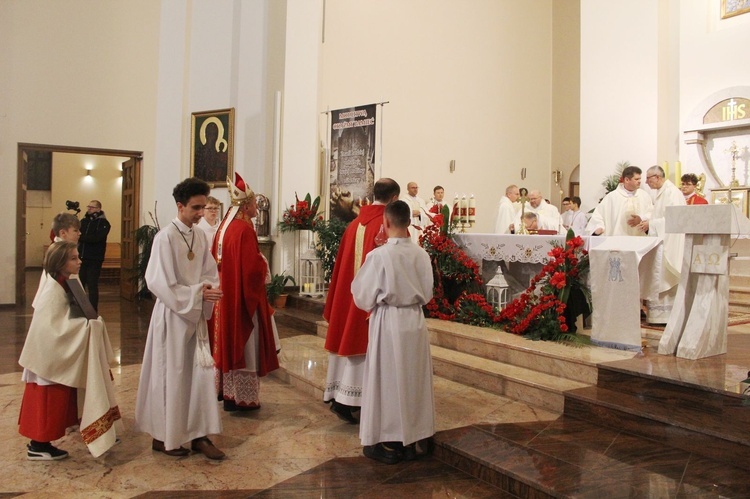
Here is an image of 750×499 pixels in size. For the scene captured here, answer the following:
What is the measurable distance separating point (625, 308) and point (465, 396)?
1.56 m

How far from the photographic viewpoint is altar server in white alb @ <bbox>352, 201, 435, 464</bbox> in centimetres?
354

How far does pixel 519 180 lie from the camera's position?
14.6 m

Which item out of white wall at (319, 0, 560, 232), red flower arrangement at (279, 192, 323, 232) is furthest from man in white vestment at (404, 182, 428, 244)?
red flower arrangement at (279, 192, 323, 232)

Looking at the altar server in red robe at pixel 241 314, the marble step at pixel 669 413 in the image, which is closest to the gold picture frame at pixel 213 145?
the altar server in red robe at pixel 241 314

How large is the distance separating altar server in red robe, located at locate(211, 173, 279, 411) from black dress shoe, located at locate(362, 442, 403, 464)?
1.21 meters

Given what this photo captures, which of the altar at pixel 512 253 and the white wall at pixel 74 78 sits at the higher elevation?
the white wall at pixel 74 78

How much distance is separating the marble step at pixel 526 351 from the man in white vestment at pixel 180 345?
260cm

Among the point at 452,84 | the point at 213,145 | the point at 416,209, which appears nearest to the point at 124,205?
the point at 213,145

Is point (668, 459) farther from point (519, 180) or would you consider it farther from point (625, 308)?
point (519, 180)

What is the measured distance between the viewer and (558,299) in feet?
18.5

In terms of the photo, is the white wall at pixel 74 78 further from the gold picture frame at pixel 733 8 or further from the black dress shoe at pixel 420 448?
the gold picture frame at pixel 733 8

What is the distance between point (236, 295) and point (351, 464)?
1.48 meters

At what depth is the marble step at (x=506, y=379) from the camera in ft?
14.7

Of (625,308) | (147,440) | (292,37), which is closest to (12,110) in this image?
(292,37)
